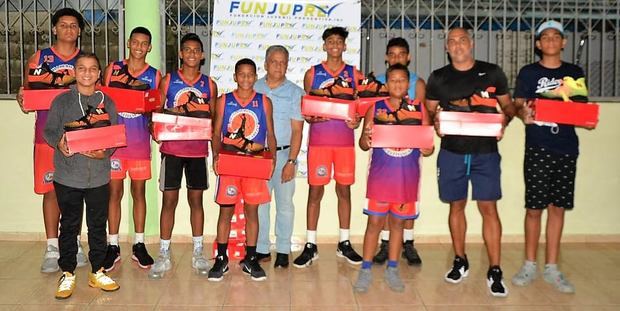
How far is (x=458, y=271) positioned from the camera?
434 centimetres

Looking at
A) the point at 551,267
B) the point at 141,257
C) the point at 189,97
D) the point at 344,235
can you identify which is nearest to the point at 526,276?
the point at 551,267

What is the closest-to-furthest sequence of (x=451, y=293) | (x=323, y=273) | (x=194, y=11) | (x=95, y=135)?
1. (x=95, y=135)
2. (x=451, y=293)
3. (x=323, y=273)
4. (x=194, y=11)

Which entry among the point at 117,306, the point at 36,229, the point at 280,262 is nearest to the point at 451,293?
the point at 280,262

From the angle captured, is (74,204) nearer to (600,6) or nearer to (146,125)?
(146,125)

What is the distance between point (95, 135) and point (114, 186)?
0.92m

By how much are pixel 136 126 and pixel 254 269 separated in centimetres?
126

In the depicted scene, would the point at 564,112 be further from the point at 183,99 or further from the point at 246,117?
the point at 183,99

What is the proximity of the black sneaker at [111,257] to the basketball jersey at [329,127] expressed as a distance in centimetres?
159

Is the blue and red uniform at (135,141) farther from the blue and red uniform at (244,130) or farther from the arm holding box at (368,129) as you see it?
the arm holding box at (368,129)

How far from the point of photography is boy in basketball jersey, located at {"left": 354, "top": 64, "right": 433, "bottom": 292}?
4020mm

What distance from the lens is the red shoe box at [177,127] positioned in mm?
4266

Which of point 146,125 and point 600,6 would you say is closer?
point 146,125

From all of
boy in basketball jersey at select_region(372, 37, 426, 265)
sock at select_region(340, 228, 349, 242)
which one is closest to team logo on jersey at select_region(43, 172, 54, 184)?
sock at select_region(340, 228, 349, 242)

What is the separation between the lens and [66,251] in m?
3.92
